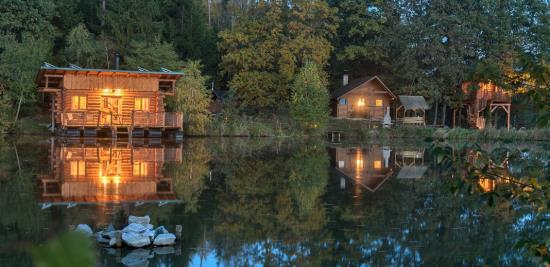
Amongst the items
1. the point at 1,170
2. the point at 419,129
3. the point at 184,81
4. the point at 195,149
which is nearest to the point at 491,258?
the point at 1,170

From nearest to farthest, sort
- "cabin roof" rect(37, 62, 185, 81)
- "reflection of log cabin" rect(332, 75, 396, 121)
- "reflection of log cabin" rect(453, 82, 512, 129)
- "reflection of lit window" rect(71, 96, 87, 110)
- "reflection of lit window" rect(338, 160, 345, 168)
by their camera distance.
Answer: "reflection of lit window" rect(338, 160, 345, 168) < "cabin roof" rect(37, 62, 185, 81) < "reflection of lit window" rect(71, 96, 87, 110) < "reflection of log cabin" rect(453, 82, 512, 129) < "reflection of log cabin" rect(332, 75, 396, 121)

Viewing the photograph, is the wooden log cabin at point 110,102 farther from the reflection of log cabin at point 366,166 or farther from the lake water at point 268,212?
the lake water at point 268,212

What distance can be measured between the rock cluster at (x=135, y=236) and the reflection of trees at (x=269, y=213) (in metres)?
0.96

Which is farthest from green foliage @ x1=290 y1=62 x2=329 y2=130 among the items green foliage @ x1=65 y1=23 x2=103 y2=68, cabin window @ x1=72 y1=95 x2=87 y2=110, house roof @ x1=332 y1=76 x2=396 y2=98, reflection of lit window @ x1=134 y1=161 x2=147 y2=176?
reflection of lit window @ x1=134 y1=161 x2=147 y2=176

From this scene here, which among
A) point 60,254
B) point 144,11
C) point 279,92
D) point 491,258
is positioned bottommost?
point 491,258

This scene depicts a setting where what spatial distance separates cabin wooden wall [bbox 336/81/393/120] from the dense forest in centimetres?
163

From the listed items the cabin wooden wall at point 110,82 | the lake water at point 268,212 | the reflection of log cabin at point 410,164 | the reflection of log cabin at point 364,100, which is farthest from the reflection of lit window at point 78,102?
the reflection of log cabin at point 364,100

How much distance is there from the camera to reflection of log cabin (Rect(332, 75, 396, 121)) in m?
51.3

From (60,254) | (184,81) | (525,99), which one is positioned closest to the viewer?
(60,254)

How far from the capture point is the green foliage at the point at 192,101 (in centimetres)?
4016

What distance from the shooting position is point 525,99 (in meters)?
4.63

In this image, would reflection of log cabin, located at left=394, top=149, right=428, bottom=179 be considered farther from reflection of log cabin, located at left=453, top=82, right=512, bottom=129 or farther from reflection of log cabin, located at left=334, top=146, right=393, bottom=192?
reflection of log cabin, located at left=453, top=82, right=512, bottom=129

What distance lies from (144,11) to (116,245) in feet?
131

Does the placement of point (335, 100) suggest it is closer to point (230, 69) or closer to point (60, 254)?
point (230, 69)
